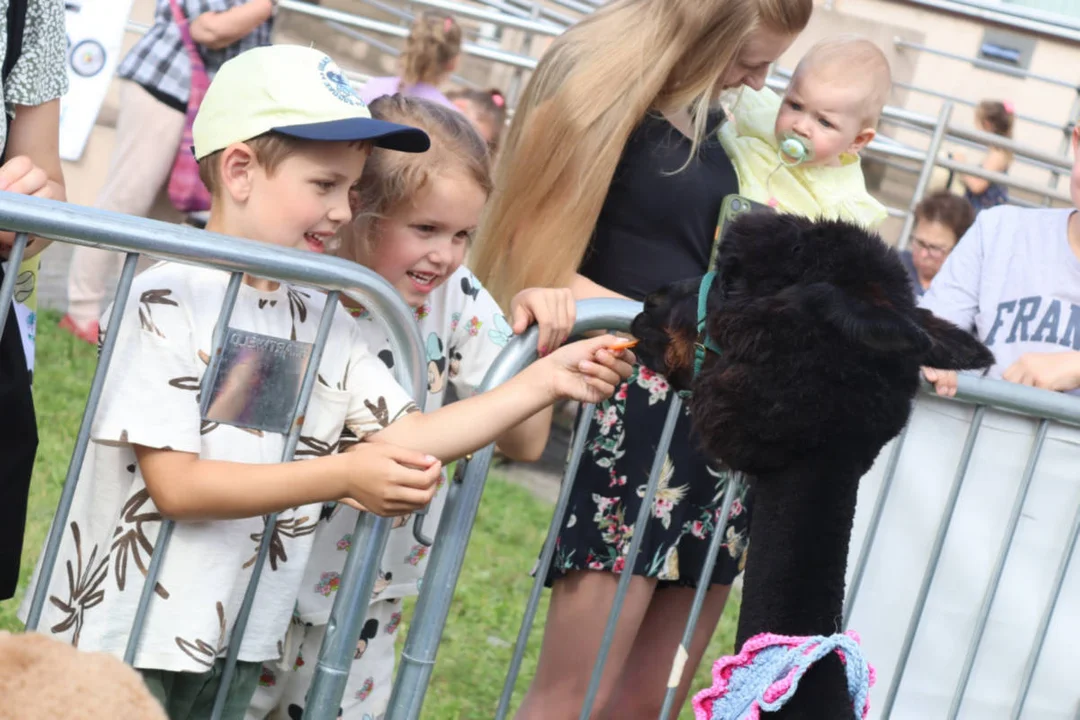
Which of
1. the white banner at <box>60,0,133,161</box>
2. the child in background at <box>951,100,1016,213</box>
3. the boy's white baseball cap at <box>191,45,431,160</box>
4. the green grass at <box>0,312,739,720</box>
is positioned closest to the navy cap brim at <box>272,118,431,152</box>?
the boy's white baseball cap at <box>191,45,431,160</box>

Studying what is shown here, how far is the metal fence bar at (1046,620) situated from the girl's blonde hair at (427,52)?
4.23m

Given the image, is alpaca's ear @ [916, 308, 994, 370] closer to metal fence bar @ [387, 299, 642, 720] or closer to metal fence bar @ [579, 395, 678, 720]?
metal fence bar @ [579, 395, 678, 720]

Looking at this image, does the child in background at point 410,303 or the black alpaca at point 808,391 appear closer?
the black alpaca at point 808,391

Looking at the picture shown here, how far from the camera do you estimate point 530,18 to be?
29.3ft

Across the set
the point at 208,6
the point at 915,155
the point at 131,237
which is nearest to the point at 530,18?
the point at 915,155

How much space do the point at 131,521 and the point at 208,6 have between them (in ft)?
14.1

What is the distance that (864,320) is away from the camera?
210cm

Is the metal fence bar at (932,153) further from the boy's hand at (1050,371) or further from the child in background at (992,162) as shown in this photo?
the boy's hand at (1050,371)

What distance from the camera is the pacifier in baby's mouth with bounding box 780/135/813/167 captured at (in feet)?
10.00

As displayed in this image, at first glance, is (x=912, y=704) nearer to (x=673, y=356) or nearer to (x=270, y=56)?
(x=673, y=356)

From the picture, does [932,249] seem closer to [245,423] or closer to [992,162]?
[992,162]

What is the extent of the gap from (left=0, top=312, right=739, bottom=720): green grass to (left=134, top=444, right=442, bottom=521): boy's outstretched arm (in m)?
2.12

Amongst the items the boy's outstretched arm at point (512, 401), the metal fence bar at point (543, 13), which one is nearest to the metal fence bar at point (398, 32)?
the metal fence bar at point (543, 13)

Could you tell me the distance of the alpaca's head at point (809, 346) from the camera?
84.0 inches
